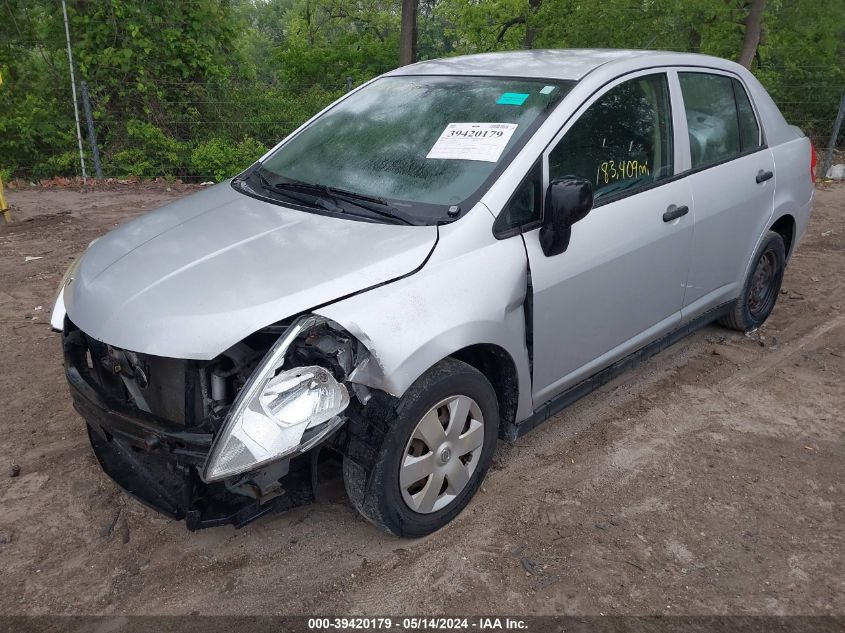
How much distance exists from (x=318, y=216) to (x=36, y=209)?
6.76 m

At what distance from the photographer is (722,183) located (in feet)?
13.8

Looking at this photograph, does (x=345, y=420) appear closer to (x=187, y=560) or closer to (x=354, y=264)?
(x=354, y=264)

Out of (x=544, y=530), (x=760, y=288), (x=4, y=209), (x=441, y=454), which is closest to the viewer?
(x=441, y=454)

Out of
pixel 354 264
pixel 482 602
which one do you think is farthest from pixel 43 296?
pixel 482 602

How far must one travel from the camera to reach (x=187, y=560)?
2.98 meters

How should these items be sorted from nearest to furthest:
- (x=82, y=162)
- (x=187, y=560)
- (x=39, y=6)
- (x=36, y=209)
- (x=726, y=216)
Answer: (x=187, y=560) → (x=726, y=216) → (x=36, y=209) → (x=82, y=162) → (x=39, y=6)

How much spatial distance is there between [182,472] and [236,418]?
1.10 feet

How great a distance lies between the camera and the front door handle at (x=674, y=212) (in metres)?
3.77

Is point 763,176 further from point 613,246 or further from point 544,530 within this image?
point 544,530

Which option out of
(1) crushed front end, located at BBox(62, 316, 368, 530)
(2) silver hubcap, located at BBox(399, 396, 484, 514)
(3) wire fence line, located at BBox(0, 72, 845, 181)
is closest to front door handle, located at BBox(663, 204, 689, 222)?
(2) silver hubcap, located at BBox(399, 396, 484, 514)

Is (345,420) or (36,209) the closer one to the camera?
(345,420)

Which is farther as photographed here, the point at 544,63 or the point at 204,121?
the point at 204,121

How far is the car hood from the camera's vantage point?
101 inches

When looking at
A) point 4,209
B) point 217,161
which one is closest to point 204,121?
point 217,161
